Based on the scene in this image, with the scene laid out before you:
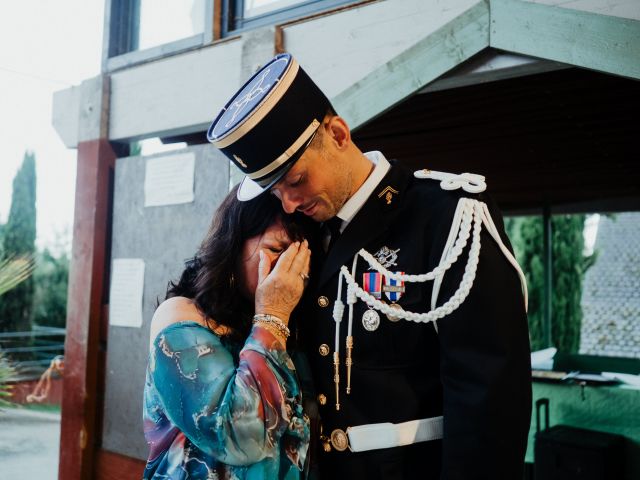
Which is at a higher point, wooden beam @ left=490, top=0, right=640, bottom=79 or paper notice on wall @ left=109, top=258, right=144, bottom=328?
wooden beam @ left=490, top=0, right=640, bottom=79

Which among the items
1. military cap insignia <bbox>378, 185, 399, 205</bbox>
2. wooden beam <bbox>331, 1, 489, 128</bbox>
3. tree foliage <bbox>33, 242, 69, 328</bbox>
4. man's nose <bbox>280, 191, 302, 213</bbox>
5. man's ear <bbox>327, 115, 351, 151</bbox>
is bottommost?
tree foliage <bbox>33, 242, 69, 328</bbox>

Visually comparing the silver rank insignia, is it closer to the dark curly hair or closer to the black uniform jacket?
the black uniform jacket

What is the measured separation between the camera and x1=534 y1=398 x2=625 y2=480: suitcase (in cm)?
429

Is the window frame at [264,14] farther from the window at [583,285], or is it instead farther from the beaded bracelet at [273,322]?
the window at [583,285]

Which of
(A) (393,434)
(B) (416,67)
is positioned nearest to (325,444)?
(A) (393,434)

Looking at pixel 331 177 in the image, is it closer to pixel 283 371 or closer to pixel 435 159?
pixel 283 371

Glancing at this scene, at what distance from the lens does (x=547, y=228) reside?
7.57m

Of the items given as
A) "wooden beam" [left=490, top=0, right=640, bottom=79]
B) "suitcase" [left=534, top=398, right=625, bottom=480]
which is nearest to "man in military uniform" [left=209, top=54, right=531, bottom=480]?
"wooden beam" [left=490, top=0, right=640, bottom=79]

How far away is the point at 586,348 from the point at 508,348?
12.7 meters

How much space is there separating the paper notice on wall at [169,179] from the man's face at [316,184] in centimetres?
176

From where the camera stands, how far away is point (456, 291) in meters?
1.40

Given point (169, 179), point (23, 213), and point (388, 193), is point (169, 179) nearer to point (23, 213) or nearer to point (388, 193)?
point (388, 193)

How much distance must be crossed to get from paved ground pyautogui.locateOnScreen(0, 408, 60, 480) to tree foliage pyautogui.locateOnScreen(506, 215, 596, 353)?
9.19 m

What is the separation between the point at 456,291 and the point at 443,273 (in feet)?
0.22
